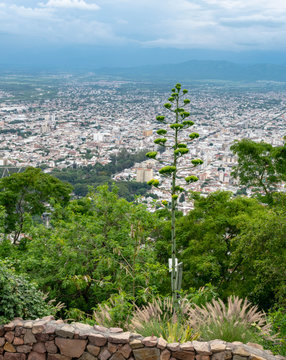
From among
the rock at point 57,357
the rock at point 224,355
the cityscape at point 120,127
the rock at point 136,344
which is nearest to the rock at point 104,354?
the rock at point 136,344

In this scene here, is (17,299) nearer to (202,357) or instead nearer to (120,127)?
(202,357)

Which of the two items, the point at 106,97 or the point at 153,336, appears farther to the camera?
the point at 106,97

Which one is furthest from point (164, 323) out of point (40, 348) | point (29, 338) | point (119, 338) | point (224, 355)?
point (29, 338)

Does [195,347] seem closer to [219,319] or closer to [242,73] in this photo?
[219,319]

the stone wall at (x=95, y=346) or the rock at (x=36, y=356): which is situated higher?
the stone wall at (x=95, y=346)

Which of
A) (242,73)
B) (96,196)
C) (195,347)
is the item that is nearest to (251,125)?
(96,196)

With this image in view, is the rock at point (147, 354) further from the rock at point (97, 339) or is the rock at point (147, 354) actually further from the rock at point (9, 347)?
the rock at point (9, 347)

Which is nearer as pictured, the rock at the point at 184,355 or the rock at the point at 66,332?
the rock at the point at 184,355
